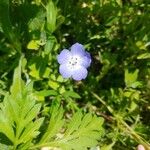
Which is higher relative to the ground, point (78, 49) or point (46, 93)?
point (78, 49)

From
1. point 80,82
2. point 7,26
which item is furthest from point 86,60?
point 7,26

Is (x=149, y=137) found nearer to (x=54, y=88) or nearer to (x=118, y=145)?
(x=118, y=145)

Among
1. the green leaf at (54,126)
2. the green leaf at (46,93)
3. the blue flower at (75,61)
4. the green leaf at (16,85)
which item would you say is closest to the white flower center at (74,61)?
the blue flower at (75,61)

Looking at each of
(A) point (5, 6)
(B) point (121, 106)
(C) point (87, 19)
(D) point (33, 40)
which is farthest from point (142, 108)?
(A) point (5, 6)

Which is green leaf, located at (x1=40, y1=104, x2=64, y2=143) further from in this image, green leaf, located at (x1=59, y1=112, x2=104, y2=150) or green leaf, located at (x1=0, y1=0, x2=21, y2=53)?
green leaf, located at (x1=0, y1=0, x2=21, y2=53)

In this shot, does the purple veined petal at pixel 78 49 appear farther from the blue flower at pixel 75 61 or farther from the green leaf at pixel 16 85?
the green leaf at pixel 16 85

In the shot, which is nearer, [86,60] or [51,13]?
[51,13]

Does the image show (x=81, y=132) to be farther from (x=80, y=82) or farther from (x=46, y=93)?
(x=80, y=82)
